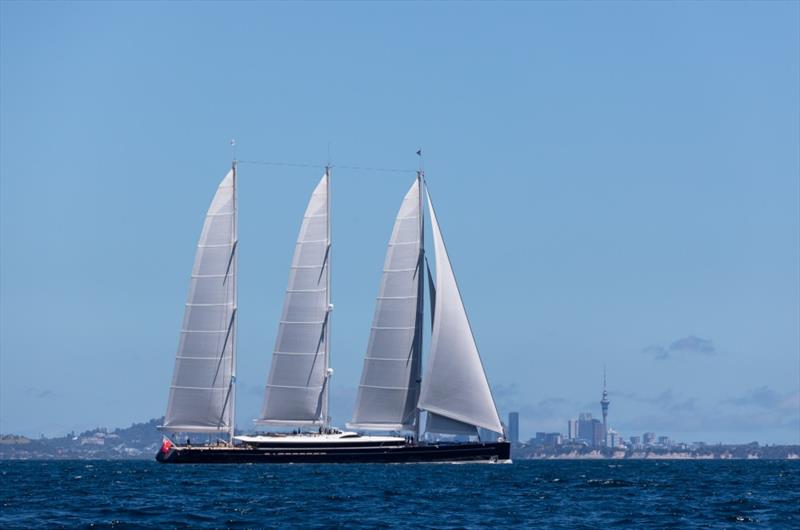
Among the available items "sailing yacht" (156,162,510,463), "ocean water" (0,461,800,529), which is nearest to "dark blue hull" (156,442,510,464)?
"sailing yacht" (156,162,510,463)

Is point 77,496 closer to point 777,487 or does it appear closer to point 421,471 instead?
point 421,471

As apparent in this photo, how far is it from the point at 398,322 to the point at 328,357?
6556 millimetres

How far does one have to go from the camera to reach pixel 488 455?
10056 centimetres

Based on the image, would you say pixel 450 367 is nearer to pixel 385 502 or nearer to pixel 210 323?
pixel 210 323

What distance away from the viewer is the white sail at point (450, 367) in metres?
96.9

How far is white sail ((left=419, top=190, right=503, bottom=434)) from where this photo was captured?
96.9m

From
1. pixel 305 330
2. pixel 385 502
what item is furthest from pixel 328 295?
pixel 385 502

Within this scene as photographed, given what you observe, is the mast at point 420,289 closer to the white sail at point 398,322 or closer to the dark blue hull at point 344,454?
the white sail at point 398,322

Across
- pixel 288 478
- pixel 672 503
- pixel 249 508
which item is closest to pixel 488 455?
pixel 288 478

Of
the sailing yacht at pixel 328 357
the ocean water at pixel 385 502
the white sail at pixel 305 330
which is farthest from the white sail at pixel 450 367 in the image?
the ocean water at pixel 385 502

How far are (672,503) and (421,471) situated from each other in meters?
30.1

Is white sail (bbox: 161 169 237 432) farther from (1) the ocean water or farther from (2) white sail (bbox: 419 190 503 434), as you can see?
(2) white sail (bbox: 419 190 503 434)

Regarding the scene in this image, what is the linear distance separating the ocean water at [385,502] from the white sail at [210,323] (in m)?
11.8

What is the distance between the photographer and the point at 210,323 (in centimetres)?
9881
